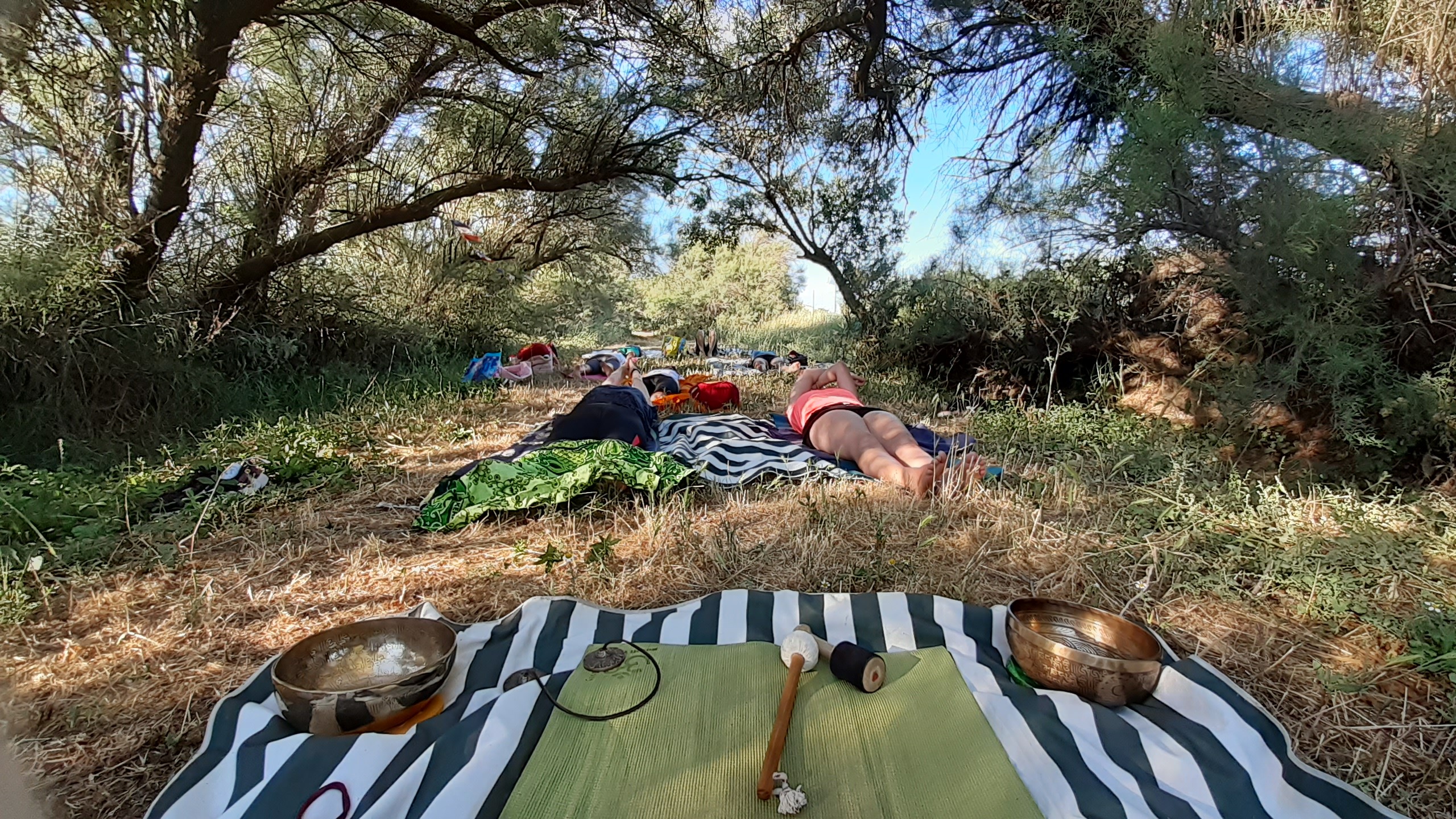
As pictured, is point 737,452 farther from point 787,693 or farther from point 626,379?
point 787,693

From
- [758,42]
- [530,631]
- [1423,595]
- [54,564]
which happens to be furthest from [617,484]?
[758,42]

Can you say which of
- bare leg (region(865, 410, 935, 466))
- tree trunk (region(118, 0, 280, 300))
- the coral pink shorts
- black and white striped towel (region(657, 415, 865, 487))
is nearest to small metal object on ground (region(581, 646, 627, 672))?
black and white striped towel (region(657, 415, 865, 487))

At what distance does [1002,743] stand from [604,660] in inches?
34.3

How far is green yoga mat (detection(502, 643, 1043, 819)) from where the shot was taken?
45.3 inches

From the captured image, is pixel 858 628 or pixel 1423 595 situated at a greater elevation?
pixel 1423 595

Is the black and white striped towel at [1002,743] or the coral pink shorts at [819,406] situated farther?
the coral pink shorts at [819,406]

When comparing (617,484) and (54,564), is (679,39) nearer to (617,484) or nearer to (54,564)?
(617,484)

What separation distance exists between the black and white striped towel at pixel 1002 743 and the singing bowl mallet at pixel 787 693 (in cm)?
28

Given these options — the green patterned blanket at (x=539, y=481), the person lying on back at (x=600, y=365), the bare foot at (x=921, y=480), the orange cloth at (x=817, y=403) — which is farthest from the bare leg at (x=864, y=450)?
the person lying on back at (x=600, y=365)

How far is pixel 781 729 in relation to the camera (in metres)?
1.26

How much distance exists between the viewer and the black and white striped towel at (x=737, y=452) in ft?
10.3

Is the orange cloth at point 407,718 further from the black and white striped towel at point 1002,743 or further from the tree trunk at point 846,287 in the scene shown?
the tree trunk at point 846,287

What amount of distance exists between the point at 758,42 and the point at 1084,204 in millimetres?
3176

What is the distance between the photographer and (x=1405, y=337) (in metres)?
2.63
